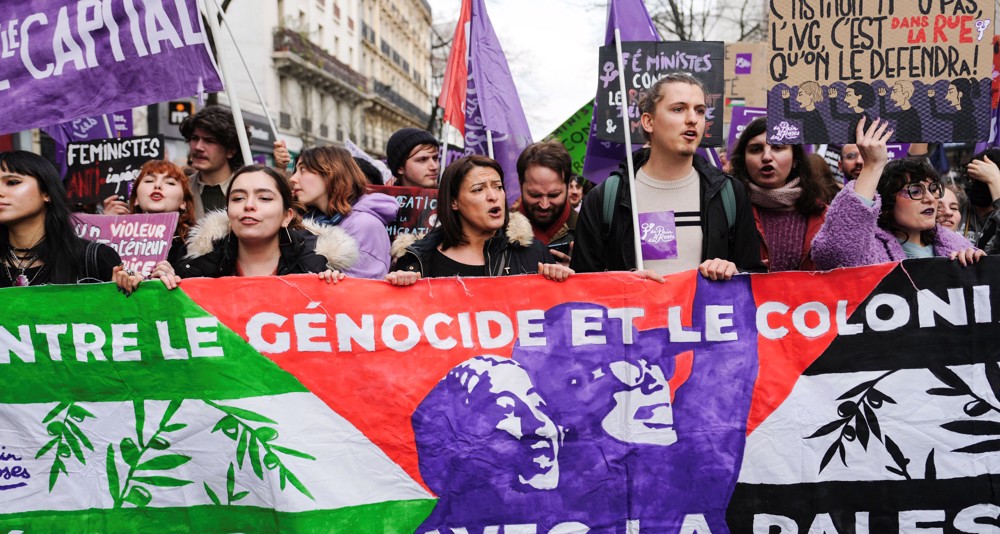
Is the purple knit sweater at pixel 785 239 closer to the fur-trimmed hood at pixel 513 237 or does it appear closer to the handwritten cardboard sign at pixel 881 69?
the handwritten cardboard sign at pixel 881 69

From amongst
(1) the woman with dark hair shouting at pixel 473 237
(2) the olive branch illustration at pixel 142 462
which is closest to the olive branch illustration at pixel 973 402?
(1) the woman with dark hair shouting at pixel 473 237

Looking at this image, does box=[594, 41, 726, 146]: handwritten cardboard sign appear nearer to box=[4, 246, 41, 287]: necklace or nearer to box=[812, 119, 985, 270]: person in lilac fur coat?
box=[812, 119, 985, 270]: person in lilac fur coat

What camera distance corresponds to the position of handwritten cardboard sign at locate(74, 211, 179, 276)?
4.07m

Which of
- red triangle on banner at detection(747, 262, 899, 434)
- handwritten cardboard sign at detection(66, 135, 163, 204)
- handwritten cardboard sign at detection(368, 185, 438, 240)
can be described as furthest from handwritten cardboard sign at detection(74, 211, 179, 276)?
red triangle on banner at detection(747, 262, 899, 434)

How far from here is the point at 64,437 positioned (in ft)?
9.92

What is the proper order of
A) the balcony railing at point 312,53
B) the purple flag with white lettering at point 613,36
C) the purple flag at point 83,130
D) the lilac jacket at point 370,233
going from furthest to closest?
the balcony railing at point 312,53 → the purple flag at point 83,130 → the purple flag with white lettering at point 613,36 → the lilac jacket at point 370,233

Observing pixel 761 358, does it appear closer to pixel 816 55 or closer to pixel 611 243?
pixel 611 243

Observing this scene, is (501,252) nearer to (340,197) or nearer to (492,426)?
(492,426)

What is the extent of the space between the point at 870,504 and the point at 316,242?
7.66 ft

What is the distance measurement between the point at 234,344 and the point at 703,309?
1710 mm

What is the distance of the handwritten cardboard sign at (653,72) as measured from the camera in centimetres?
444

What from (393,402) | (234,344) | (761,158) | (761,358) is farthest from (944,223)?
(234,344)

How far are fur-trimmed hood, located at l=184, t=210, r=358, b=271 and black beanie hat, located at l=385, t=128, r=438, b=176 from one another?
2.23 meters

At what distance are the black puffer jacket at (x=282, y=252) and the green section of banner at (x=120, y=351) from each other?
0.30 meters
